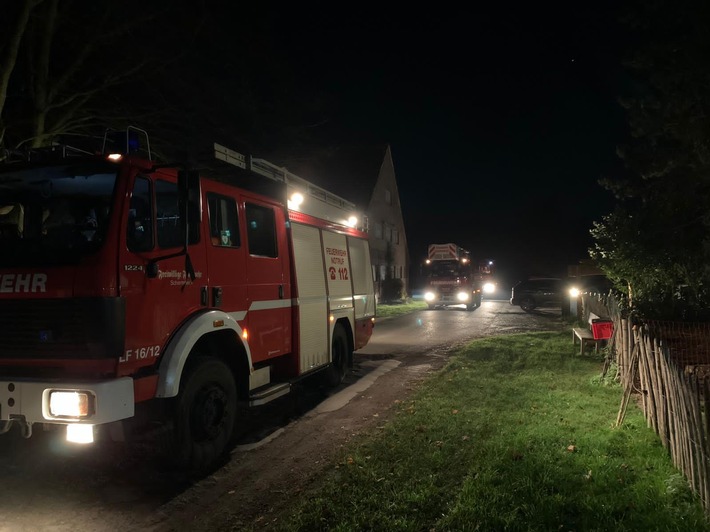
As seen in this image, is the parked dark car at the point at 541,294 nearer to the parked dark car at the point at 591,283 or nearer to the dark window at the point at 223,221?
the parked dark car at the point at 591,283

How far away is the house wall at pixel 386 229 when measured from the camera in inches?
1268

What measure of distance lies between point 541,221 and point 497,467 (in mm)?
67085

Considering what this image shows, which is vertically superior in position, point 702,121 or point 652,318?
point 702,121

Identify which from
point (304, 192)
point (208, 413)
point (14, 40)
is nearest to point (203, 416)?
point (208, 413)

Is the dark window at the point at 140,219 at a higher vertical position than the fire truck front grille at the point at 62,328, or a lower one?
higher

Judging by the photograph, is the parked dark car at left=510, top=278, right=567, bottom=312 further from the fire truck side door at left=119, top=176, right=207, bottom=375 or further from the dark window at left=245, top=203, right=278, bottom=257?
the fire truck side door at left=119, top=176, right=207, bottom=375

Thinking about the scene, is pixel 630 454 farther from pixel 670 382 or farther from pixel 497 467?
pixel 497 467

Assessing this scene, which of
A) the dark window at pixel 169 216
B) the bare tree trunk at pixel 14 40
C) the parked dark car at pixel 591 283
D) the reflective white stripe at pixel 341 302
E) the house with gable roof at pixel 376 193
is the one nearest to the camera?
the dark window at pixel 169 216

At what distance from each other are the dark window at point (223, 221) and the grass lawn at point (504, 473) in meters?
2.52

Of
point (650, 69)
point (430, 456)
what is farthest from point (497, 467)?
point (650, 69)

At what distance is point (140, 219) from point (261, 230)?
6.98 ft

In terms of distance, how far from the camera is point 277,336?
6711 millimetres

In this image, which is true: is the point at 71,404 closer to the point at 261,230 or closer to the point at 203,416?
the point at 203,416

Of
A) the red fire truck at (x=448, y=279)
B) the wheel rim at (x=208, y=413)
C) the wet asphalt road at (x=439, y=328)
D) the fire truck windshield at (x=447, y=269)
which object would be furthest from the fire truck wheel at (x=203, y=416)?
the fire truck windshield at (x=447, y=269)
